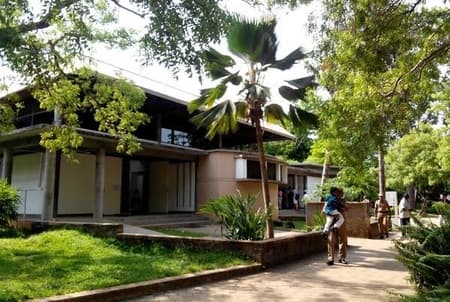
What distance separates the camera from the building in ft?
51.6

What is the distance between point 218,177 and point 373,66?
38.1 ft

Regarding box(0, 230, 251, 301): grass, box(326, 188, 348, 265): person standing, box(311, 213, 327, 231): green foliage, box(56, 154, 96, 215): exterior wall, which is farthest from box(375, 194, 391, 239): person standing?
box(56, 154, 96, 215): exterior wall

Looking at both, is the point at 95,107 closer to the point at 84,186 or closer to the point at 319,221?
the point at 319,221

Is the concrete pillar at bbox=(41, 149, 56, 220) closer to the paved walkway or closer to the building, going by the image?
the building

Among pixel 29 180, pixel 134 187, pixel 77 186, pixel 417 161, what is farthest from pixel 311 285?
pixel 417 161

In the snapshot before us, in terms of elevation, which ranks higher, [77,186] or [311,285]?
[77,186]

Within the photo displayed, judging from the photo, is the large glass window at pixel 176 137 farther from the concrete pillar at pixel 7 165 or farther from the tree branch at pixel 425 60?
the tree branch at pixel 425 60

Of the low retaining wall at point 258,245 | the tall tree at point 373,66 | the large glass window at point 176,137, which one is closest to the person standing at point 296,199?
the large glass window at point 176,137

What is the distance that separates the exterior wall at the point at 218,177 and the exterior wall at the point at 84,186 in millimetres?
3662

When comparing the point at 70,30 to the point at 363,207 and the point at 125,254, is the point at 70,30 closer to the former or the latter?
the point at 125,254

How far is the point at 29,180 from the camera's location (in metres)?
17.8

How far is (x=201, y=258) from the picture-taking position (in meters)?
8.50

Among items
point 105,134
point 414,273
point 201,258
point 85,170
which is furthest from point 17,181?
point 414,273

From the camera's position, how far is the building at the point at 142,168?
51.6ft
